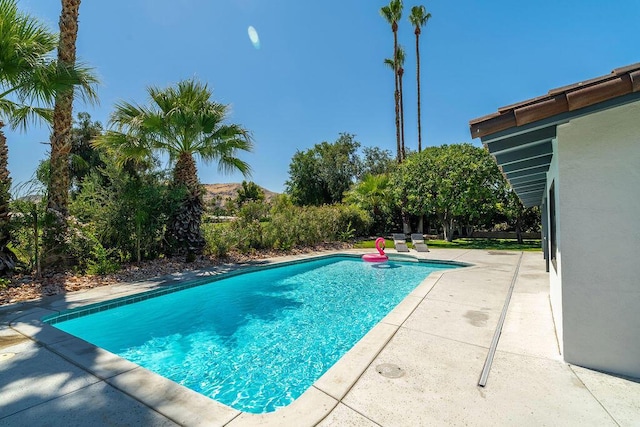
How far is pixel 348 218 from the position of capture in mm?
18812

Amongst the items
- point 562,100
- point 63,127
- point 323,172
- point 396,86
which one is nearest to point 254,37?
point 63,127

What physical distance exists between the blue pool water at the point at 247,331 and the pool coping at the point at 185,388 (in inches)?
25.1

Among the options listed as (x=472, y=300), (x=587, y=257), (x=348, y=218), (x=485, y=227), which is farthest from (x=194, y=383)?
(x=485, y=227)

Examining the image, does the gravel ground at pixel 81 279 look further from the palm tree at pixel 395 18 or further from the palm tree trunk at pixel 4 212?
the palm tree at pixel 395 18

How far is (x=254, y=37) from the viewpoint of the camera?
13594mm

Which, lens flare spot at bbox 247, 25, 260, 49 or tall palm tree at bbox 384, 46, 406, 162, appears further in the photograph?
tall palm tree at bbox 384, 46, 406, 162

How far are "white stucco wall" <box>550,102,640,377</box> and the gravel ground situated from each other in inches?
383

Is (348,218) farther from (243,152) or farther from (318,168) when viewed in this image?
→ (318,168)

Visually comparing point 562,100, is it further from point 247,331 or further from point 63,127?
point 63,127

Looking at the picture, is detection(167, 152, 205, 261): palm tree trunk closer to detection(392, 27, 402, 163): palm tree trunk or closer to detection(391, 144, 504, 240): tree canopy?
detection(391, 144, 504, 240): tree canopy

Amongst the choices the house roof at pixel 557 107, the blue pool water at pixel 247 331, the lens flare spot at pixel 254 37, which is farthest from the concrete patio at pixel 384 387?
the lens flare spot at pixel 254 37

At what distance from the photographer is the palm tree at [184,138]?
9.48m

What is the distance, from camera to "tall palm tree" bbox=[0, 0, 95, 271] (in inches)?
240

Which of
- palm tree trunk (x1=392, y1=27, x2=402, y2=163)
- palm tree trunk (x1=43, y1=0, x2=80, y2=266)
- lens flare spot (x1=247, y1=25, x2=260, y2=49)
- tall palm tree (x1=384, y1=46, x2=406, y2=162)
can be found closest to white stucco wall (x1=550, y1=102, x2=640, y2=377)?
palm tree trunk (x1=43, y1=0, x2=80, y2=266)
